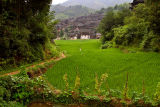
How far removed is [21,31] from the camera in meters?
9.51

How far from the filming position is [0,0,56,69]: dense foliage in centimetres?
845

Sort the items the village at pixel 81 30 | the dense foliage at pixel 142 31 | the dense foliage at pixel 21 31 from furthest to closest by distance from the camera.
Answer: the village at pixel 81 30, the dense foliage at pixel 142 31, the dense foliage at pixel 21 31

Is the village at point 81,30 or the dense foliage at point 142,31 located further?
the village at point 81,30

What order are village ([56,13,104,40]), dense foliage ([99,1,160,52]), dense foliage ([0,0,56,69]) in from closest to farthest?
1. dense foliage ([0,0,56,69])
2. dense foliage ([99,1,160,52])
3. village ([56,13,104,40])

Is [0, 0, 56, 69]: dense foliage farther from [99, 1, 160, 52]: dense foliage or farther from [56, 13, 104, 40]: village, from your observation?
[56, 13, 104, 40]: village

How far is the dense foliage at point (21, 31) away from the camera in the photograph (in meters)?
8.45

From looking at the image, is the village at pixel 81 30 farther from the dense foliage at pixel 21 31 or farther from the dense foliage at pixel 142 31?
the dense foliage at pixel 21 31

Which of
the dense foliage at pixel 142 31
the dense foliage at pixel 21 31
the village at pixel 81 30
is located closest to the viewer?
the dense foliage at pixel 21 31

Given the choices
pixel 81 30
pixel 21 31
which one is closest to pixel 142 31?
pixel 21 31

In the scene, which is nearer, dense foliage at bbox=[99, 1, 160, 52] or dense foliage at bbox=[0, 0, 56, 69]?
dense foliage at bbox=[0, 0, 56, 69]

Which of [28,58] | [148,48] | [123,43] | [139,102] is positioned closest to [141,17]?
[123,43]

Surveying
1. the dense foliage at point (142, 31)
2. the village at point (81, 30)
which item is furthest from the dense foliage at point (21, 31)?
the village at point (81, 30)

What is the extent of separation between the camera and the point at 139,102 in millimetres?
4383

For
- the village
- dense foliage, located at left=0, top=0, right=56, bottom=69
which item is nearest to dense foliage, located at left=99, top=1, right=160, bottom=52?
dense foliage, located at left=0, top=0, right=56, bottom=69
